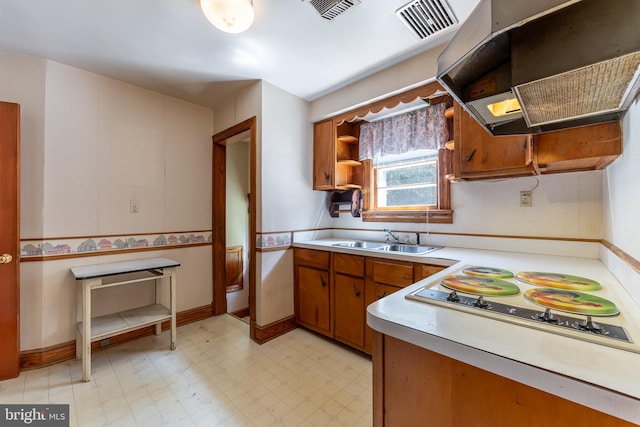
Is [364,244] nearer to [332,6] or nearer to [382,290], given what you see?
[382,290]

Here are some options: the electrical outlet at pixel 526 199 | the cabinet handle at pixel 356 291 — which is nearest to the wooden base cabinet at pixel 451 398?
the cabinet handle at pixel 356 291

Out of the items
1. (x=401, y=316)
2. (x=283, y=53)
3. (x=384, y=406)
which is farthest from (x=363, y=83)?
(x=384, y=406)

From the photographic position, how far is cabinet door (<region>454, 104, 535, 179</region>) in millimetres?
1526

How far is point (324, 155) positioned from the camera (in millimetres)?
2783

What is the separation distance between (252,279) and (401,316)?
6.55ft

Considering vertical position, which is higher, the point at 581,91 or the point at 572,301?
the point at 581,91

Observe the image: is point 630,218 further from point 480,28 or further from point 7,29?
point 7,29

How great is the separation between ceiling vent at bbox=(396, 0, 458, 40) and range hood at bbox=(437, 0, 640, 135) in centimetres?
94

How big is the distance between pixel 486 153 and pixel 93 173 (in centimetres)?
311

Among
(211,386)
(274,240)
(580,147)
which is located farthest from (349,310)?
(580,147)

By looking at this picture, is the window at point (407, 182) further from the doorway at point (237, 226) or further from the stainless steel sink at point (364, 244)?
the doorway at point (237, 226)

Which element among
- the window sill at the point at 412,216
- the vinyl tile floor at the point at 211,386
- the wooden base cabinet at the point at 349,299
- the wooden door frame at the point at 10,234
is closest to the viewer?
the vinyl tile floor at the point at 211,386

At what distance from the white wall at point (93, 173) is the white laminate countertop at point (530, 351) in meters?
2.57

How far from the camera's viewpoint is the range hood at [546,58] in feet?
2.01
